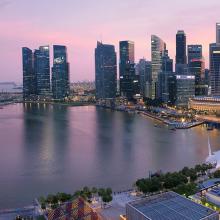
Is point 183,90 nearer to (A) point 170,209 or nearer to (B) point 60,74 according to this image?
(B) point 60,74

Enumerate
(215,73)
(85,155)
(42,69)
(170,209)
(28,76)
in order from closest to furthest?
(170,209), (85,155), (215,73), (42,69), (28,76)

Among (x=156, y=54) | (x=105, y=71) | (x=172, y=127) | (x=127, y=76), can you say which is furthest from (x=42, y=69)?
(x=172, y=127)

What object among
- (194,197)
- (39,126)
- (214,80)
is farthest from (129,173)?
(214,80)

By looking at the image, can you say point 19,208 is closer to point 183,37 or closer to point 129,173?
point 129,173

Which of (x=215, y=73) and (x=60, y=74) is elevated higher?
(x=60, y=74)

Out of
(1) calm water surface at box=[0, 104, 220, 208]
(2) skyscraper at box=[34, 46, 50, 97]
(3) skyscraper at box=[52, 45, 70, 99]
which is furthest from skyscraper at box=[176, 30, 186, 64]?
(1) calm water surface at box=[0, 104, 220, 208]

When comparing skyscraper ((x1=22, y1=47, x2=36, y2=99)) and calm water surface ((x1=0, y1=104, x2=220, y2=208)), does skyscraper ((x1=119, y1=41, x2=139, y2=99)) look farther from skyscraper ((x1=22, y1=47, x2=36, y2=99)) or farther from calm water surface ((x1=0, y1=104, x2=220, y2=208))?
calm water surface ((x1=0, y1=104, x2=220, y2=208))

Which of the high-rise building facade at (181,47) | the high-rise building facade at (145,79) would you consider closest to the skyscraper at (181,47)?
the high-rise building facade at (181,47)
